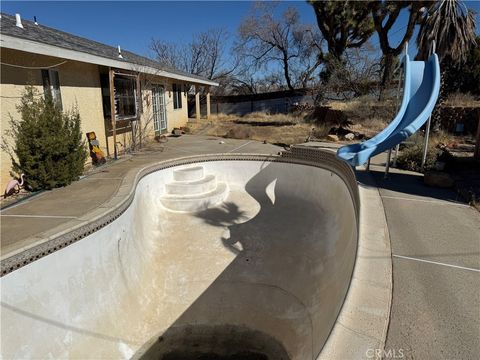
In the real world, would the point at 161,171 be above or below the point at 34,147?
below

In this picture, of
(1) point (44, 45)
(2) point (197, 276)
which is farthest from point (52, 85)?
(2) point (197, 276)

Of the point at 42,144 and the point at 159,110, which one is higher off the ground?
the point at 159,110

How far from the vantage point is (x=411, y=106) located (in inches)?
322

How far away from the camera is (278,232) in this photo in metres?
7.91

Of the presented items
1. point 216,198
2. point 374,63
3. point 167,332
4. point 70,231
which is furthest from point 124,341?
point 374,63

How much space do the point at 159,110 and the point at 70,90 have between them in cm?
680

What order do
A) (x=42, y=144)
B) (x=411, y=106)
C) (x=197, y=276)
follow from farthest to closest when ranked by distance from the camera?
(x=411, y=106) < (x=197, y=276) < (x=42, y=144)

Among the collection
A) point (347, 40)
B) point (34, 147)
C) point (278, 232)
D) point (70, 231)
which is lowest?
point (278, 232)

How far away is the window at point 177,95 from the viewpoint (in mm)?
17484

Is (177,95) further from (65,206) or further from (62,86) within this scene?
(65,206)

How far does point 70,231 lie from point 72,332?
1316 millimetres

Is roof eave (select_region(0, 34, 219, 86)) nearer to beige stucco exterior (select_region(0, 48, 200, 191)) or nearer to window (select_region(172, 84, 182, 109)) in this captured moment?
beige stucco exterior (select_region(0, 48, 200, 191))

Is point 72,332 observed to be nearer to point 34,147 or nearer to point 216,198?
point 34,147

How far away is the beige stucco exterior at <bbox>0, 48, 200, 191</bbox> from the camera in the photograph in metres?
6.55
